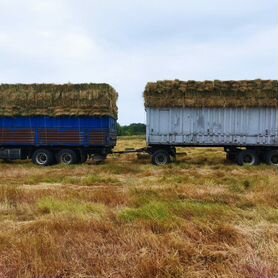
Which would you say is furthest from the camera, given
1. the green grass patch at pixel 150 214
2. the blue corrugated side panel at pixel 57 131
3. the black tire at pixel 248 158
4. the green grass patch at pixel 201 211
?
the blue corrugated side panel at pixel 57 131

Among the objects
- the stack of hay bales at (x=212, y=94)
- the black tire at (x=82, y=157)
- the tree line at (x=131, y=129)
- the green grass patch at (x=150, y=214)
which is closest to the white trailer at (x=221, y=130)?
the stack of hay bales at (x=212, y=94)

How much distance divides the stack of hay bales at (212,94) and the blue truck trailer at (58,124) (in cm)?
253

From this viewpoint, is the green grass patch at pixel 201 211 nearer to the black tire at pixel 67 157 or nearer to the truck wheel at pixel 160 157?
the truck wheel at pixel 160 157

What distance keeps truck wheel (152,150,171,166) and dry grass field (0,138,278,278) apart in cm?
1032

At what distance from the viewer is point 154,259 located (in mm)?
5312

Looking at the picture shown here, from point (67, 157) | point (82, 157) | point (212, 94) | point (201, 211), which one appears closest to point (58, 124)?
point (67, 157)

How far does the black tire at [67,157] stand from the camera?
862 inches

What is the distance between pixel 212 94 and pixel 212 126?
59.3 inches

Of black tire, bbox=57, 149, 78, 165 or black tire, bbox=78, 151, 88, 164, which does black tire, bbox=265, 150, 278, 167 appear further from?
black tire, bbox=57, 149, 78, 165

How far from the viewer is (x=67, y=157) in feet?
72.2

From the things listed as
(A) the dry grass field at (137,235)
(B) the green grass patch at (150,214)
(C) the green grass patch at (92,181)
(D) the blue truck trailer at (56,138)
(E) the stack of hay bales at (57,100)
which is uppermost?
(E) the stack of hay bales at (57,100)

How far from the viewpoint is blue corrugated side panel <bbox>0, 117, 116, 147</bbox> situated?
70.8ft

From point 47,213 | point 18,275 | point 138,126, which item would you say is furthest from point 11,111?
point 138,126

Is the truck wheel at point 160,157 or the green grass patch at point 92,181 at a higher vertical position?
the truck wheel at point 160,157
